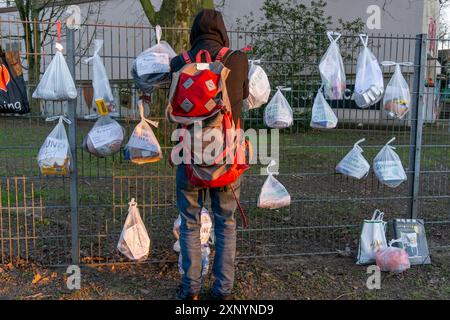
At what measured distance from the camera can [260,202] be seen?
4.38m

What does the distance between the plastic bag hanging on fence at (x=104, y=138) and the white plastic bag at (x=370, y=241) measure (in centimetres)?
256

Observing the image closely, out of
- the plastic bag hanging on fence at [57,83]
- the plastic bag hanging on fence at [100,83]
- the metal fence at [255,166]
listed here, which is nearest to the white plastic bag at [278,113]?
the metal fence at [255,166]

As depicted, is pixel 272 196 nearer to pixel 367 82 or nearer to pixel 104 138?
pixel 367 82

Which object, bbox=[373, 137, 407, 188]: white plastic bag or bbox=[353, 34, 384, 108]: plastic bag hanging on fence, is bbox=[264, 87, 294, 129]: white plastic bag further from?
bbox=[373, 137, 407, 188]: white plastic bag

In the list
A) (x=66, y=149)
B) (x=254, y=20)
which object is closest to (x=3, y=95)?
(x=66, y=149)

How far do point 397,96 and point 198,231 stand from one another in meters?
2.48

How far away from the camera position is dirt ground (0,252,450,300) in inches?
156

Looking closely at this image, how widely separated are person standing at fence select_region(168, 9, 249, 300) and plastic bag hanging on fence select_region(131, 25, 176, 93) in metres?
0.26

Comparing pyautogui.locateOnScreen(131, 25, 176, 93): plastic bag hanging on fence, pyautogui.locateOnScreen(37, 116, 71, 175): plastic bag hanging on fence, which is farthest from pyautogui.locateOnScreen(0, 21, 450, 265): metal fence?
pyautogui.locateOnScreen(131, 25, 176, 93): plastic bag hanging on fence

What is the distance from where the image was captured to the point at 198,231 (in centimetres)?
368

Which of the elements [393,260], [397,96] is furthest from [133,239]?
[397,96]

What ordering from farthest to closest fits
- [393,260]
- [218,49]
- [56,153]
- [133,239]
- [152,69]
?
[393,260], [133,239], [56,153], [152,69], [218,49]

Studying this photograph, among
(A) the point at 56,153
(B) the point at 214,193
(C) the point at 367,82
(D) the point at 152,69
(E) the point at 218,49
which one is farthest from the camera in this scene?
(C) the point at 367,82

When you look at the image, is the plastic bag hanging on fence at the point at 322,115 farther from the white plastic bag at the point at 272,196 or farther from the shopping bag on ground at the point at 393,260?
the shopping bag on ground at the point at 393,260
